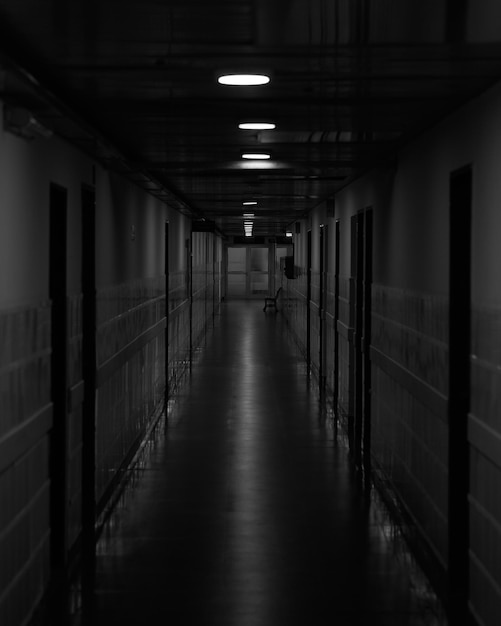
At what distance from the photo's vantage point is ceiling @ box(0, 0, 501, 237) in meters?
3.52

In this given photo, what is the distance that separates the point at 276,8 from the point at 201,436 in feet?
23.6

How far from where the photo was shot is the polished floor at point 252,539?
17.1 feet

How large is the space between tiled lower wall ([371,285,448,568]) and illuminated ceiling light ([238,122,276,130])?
59.7 inches

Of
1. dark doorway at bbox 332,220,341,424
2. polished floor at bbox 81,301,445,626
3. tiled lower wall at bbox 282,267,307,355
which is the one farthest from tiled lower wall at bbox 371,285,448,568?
tiled lower wall at bbox 282,267,307,355

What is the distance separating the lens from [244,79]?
4.72 m

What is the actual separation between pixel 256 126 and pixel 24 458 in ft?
9.09

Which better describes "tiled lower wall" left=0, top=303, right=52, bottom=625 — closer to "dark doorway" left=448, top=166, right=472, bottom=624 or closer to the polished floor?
the polished floor

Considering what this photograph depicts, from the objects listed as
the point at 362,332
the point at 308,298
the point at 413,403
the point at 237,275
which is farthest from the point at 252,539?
the point at 237,275

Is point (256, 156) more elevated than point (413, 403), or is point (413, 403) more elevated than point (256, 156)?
point (256, 156)

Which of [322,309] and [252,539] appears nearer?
[252,539]

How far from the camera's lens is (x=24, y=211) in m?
4.83

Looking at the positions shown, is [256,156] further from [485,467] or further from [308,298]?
[308,298]

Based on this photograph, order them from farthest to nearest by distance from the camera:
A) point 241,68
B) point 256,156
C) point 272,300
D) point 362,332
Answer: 1. point 272,300
2. point 362,332
3. point 256,156
4. point 241,68

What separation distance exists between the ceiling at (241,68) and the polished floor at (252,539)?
8.50 ft
